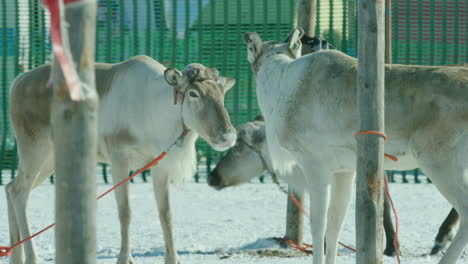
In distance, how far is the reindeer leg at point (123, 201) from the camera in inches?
206

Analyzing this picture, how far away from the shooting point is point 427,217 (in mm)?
7844

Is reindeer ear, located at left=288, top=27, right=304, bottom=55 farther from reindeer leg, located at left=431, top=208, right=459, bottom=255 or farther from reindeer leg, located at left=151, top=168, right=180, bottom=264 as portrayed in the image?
reindeer leg, located at left=431, top=208, right=459, bottom=255

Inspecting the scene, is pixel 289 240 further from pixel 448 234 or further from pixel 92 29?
pixel 92 29

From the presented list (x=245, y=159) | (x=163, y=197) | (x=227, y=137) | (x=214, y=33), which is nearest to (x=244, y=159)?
(x=245, y=159)

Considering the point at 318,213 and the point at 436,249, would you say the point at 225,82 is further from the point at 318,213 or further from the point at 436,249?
the point at 436,249

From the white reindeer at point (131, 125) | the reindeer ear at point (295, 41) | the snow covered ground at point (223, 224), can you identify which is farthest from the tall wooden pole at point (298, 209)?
the white reindeer at point (131, 125)

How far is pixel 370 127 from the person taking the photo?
11.8 ft

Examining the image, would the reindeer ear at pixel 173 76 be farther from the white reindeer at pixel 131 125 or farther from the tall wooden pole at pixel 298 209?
the tall wooden pole at pixel 298 209

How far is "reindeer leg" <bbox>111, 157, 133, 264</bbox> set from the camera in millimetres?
5234

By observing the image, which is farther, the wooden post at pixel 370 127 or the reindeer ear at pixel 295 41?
the reindeer ear at pixel 295 41

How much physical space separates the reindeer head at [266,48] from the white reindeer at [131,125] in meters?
0.34

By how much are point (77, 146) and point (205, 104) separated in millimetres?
2892

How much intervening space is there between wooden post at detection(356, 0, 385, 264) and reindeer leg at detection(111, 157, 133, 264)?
2.10 metres

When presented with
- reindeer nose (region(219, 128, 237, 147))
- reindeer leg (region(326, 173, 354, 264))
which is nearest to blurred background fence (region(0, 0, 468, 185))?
reindeer leg (region(326, 173, 354, 264))
